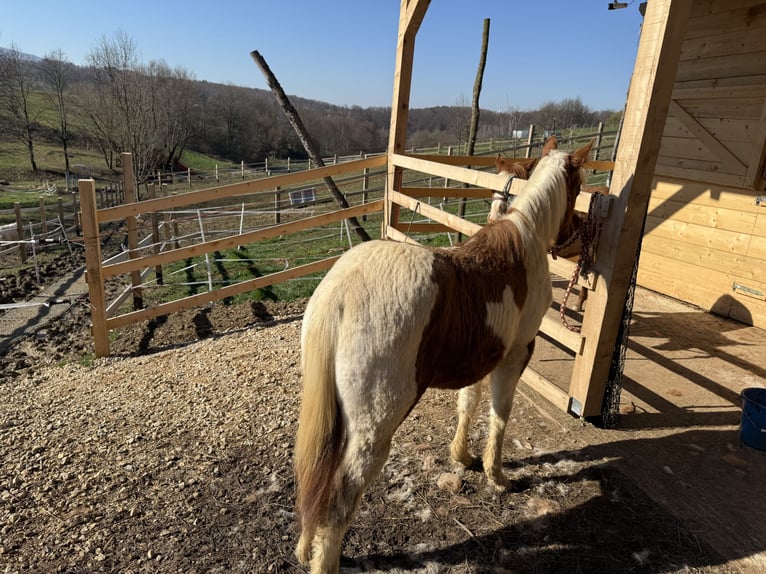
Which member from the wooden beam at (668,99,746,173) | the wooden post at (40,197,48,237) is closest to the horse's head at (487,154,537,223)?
the wooden beam at (668,99,746,173)

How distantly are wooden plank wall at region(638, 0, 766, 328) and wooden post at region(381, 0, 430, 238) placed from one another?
352 cm

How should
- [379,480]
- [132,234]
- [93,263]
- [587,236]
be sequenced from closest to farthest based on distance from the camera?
[379,480] → [587,236] → [93,263] → [132,234]

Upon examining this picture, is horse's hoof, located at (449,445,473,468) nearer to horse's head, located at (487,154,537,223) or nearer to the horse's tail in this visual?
the horse's tail

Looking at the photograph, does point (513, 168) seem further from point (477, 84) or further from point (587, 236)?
point (477, 84)

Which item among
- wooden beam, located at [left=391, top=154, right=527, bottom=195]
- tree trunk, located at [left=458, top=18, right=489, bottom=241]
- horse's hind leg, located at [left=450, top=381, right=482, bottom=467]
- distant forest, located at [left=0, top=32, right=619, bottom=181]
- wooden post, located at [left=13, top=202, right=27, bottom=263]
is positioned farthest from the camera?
distant forest, located at [left=0, top=32, right=619, bottom=181]

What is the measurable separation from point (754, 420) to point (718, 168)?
11.7 ft

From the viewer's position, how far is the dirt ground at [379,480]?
222 cm

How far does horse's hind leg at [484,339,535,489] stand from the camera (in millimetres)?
2564

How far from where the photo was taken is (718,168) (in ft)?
17.4

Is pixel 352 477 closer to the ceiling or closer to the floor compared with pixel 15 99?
closer to the floor

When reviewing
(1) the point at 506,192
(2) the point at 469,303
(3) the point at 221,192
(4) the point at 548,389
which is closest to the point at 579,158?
(1) the point at 506,192

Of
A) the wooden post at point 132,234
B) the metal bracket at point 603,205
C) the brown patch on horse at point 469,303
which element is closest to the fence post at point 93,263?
the wooden post at point 132,234

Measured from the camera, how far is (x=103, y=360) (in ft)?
14.8

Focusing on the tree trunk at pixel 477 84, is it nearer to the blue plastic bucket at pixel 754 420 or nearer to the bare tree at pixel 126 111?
the blue plastic bucket at pixel 754 420
